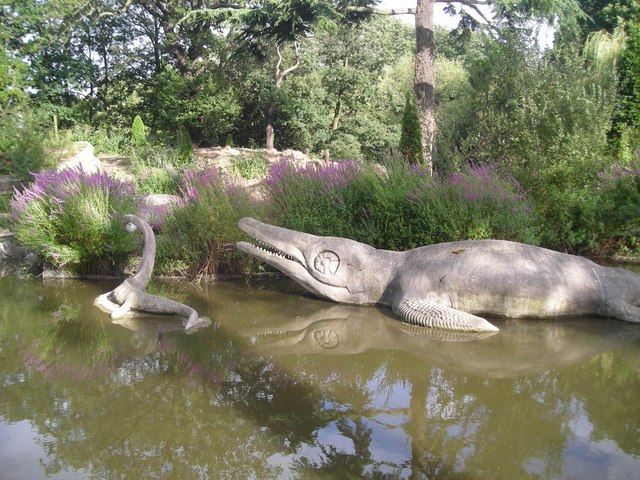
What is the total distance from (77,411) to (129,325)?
2263 millimetres

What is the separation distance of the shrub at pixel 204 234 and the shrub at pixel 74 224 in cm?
63

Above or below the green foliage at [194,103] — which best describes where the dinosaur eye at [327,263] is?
below

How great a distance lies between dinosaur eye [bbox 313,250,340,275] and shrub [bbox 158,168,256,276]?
184 cm

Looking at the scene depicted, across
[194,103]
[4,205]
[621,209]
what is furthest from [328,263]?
[194,103]

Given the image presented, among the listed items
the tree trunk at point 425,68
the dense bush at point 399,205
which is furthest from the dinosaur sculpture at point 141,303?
the tree trunk at point 425,68

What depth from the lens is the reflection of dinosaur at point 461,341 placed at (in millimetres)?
4801

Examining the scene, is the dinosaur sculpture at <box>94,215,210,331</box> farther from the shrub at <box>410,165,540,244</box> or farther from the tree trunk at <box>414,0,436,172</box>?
the tree trunk at <box>414,0,436,172</box>

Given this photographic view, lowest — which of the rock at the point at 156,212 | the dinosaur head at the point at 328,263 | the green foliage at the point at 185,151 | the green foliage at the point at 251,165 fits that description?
the dinosaur head at the point at 328,263

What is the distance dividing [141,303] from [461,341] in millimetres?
3748

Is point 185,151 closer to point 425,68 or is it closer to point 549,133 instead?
point 425,68

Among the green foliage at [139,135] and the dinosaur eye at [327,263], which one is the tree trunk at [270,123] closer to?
the green foliage at [139,135]

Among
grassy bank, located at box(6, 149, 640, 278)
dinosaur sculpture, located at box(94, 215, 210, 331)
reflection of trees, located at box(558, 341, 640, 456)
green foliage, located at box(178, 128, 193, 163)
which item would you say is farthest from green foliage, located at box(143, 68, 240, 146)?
reflection of trees, located at box(558, 341, 640, 456)

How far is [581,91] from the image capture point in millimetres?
11789

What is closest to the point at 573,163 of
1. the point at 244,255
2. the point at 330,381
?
the point at 244,255
